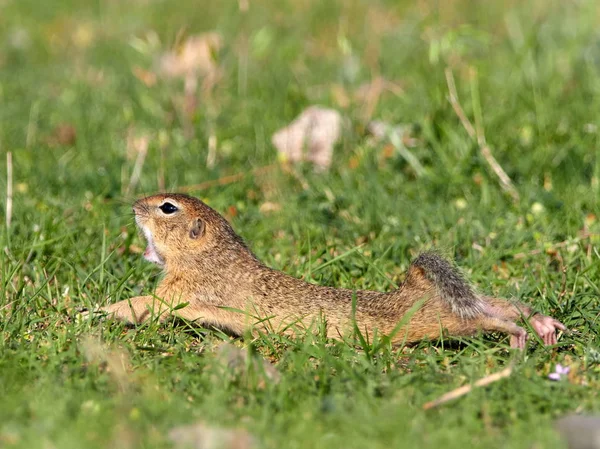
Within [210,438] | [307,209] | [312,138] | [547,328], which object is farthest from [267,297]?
[312,138]

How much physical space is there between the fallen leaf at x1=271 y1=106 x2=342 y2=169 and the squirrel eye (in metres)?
1.79

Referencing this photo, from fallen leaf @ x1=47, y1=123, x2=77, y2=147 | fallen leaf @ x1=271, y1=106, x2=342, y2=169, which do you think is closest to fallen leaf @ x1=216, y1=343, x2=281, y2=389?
fallen leaf @ x1=271, y1=106, x2=342, y2=169

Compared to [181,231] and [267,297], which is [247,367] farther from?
[181,231]

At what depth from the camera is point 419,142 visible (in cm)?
714

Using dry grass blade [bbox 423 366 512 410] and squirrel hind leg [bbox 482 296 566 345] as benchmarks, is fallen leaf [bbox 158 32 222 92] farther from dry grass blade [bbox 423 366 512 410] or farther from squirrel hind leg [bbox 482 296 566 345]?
dry grass blade [bbox 423 366 512 410]

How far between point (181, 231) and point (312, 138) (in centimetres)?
221

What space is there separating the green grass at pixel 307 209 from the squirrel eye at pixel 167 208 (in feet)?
1.29

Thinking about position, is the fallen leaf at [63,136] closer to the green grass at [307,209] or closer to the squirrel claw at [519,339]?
the green grass at [307,209]

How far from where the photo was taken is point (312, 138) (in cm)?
714

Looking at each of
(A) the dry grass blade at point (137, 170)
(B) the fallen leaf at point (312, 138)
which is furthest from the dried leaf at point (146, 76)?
(B) the fallen leaf at point (312, 138)

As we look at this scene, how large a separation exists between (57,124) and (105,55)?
2.28 meters

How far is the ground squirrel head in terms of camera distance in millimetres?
5141

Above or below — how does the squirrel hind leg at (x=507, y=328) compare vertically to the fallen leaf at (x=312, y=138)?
below

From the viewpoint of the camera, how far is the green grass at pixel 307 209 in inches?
140
